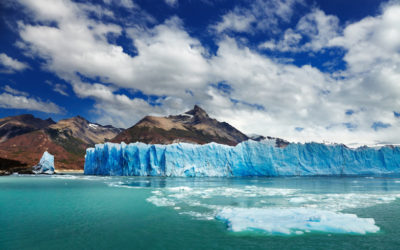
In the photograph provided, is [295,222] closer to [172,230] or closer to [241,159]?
[172,230]

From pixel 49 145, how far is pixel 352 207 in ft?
461

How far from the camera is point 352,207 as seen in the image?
48.8 feet

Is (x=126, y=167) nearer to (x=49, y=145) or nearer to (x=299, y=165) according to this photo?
(x=299, y=165)

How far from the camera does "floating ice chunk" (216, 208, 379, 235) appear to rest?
9.84 m

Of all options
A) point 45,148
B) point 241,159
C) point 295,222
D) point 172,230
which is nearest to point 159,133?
point 45,148

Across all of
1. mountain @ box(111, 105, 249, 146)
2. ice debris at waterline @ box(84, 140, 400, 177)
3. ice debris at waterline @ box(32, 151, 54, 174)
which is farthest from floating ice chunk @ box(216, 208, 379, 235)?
mountain @ box(111, 105, 249, 146)

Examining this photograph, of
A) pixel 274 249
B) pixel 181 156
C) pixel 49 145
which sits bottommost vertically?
pixel 274 249

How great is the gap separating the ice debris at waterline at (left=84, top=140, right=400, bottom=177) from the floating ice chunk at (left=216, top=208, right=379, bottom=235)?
37728 mm

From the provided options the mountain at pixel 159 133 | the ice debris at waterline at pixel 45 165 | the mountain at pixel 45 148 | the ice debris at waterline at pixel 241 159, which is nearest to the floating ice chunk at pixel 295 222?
the ice debris at waterline at pixel 241 159

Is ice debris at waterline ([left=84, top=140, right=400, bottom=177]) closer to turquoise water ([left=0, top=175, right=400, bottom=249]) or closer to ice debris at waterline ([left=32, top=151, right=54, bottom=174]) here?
ice debris at waterline ([left=32, top=151, right=54, bottom=174])

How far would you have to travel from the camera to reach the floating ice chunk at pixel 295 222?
32.3 ft

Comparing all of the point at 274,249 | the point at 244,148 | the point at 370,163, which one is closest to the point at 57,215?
the point at 274,249

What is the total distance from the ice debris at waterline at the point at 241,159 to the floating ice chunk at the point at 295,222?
37.7 metres

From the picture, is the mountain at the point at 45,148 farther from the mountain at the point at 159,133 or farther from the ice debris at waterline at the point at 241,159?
the ice debris at waterline at the point at 241,159
